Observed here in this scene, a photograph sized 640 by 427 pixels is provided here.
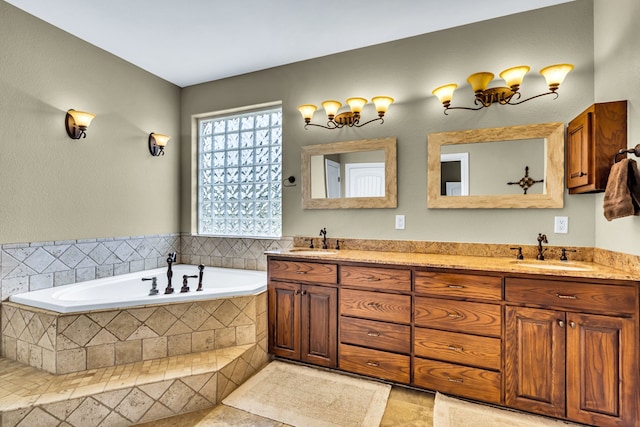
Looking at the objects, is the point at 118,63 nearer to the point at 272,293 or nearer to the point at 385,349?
the point at 272,293

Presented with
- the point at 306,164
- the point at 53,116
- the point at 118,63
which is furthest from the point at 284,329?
the point at 118,63

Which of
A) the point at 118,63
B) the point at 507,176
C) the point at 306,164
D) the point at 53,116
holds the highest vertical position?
the point at 118,63

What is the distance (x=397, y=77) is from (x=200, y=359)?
2785 millimetres

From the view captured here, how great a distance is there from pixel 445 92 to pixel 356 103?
728mm

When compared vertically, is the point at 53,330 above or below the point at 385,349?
above

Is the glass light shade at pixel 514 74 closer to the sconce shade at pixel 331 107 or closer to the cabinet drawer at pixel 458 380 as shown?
the sconce shade at pixel 331 107

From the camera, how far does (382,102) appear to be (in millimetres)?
2650

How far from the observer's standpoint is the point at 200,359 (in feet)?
7.25

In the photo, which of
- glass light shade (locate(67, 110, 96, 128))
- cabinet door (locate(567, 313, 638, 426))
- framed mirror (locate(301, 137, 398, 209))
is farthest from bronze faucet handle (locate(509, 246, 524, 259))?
glass light shade (locate(67, 110, 96, 128))

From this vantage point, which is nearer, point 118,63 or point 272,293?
point 272,293

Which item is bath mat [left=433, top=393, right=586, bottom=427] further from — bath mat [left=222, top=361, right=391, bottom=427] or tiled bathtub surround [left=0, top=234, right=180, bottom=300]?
tiled bathtub surround [left=0, top=234, right=180, bottom=300]

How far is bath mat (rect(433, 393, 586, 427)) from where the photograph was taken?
1857mm

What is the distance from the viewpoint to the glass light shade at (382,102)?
104 inches

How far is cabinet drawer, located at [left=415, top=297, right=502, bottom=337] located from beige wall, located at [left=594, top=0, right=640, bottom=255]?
854 millimetres
